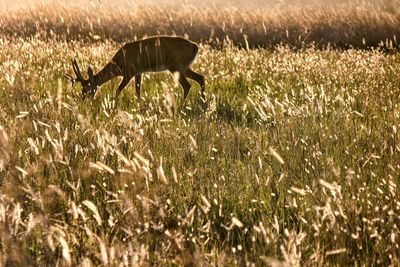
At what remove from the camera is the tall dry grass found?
15.3m

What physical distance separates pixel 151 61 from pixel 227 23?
932 centimetres

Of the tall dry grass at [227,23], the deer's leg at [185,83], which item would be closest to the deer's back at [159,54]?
the deer's leg at [185,83]

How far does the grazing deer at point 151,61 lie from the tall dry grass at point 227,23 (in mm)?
7245

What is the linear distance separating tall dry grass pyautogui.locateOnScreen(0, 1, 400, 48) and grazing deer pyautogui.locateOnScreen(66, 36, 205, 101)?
7.25 metres

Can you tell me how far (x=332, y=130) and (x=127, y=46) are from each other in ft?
13.4

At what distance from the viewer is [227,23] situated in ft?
54.0

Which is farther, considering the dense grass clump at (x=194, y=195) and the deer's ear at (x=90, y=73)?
the deer's ear at (x=90, y=73)

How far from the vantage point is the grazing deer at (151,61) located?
7.38 metres

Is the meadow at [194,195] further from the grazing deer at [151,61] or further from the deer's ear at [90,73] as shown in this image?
the grazing deer at [151,61]

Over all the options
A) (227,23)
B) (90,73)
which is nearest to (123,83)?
(90,73)

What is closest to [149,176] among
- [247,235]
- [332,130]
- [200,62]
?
[247,235]

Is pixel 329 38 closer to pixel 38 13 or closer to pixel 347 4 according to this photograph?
pixel 347 4

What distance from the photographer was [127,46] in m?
7.58

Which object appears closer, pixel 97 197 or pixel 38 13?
pixel 97 197
